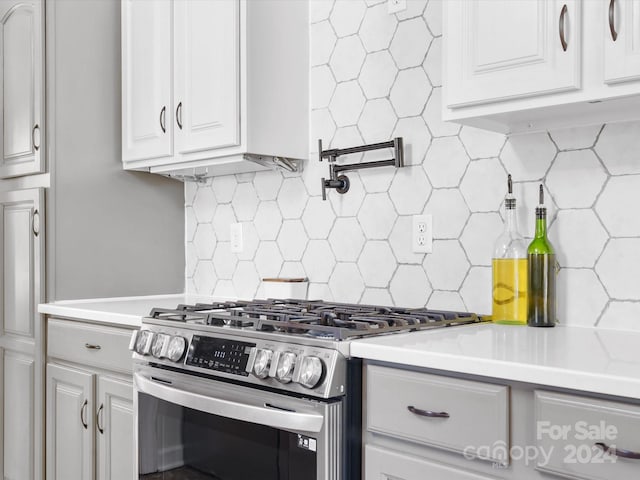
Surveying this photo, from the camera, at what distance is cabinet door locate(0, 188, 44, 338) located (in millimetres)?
2703

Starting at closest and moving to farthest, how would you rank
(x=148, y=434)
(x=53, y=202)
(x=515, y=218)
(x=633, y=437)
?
1. (x=633, y=437)
2. (x=515, y=218)
3. (x=148, y=434)
4. (x=53, y=202)

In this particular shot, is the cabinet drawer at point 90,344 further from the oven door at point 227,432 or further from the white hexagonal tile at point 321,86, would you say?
the white hexagonal tile at point 321,86

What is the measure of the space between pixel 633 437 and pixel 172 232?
2.32 metres

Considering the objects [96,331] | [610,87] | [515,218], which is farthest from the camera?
[96,331]

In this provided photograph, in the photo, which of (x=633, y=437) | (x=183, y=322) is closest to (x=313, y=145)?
(x=183, y=322)

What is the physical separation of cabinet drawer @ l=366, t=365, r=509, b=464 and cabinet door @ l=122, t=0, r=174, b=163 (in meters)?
1.51

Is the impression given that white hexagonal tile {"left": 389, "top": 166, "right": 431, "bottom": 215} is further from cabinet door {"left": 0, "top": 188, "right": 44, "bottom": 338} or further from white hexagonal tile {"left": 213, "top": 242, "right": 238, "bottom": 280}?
cabinet door {"left": 0, "top": 188, "right": 44, "bottom": 338}

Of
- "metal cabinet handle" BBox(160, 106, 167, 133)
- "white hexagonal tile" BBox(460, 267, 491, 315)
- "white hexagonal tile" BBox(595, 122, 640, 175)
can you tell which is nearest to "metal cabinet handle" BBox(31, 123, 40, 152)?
"metal cabinet handle" BBox(160, 106, 167, 133)

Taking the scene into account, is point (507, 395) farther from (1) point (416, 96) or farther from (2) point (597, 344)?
(1) point (416, 96)

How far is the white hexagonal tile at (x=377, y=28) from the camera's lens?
2.26 meters

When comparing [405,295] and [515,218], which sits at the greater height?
[515,218]

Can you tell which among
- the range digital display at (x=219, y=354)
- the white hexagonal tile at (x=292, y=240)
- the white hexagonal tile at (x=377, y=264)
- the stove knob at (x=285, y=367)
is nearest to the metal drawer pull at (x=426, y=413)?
the stove knob at (x=285, y=367)

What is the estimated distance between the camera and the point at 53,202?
2.69 m

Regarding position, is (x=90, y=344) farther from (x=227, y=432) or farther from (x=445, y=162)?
(x=445, y=162)
